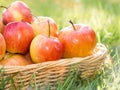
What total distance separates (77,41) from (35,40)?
185mm

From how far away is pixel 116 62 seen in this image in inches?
87.9

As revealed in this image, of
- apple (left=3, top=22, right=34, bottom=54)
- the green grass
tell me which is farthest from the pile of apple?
the green grass

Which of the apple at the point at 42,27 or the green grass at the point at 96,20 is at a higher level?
the apple at the point at 42,27

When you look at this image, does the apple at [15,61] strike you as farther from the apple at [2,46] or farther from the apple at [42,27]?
the apple at [42,27]

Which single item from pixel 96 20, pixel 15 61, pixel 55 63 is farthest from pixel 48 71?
pixel 96 20

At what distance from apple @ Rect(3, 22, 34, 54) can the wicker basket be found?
160 mm

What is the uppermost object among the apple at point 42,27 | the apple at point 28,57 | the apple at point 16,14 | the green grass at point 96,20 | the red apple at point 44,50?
the apple at point 16,14

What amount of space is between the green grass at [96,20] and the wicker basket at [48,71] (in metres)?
0.04

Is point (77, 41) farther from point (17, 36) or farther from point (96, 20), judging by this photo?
point (96, 20)

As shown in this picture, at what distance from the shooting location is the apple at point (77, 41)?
187 centimetres

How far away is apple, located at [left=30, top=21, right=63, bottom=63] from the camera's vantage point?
5.87 ft

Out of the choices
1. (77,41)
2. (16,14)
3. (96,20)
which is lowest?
(96,20)

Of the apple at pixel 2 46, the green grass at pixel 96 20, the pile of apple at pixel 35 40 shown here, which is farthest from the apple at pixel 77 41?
the apple at pixel 2 46

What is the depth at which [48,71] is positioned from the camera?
174 cm
